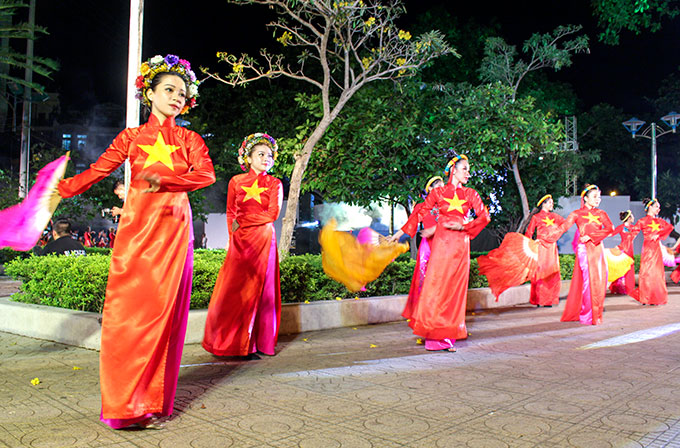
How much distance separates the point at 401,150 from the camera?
40.8 feet

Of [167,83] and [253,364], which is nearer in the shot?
[167,83]

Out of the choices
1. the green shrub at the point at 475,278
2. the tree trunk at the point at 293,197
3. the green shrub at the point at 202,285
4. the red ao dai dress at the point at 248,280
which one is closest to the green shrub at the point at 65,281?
the green shrub at the point at 202,285

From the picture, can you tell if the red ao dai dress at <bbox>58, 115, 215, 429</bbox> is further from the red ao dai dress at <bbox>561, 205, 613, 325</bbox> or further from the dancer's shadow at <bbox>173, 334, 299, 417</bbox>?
the red ao dai dress at <bbox>561, 205, 613, 325</bbox>

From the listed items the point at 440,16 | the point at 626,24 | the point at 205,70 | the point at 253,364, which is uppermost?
the point at 440,16

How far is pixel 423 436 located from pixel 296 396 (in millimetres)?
1174

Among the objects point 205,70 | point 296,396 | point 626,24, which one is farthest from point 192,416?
point 626,24

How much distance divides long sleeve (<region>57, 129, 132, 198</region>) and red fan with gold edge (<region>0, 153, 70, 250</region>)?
7 centimetres

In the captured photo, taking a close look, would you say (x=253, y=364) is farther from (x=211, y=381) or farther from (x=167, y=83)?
(x=167, y=83)

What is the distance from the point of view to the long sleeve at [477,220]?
20.6ft

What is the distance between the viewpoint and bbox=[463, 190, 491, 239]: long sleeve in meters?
6.28

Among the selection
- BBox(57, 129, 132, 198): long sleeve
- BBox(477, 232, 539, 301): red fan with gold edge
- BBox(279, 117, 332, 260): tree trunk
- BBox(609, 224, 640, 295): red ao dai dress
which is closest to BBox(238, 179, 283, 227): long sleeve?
BBox(57, 129, 132, 198): long sleeve

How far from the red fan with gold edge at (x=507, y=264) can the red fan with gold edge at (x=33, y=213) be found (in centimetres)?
695

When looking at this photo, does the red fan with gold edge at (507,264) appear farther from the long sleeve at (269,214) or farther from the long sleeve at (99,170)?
the long sleeve at (99,170)

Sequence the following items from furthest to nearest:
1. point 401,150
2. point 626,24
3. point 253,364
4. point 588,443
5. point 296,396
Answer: point 401,150
point 626,24
point 253,364
point 296,396
point 588,443
